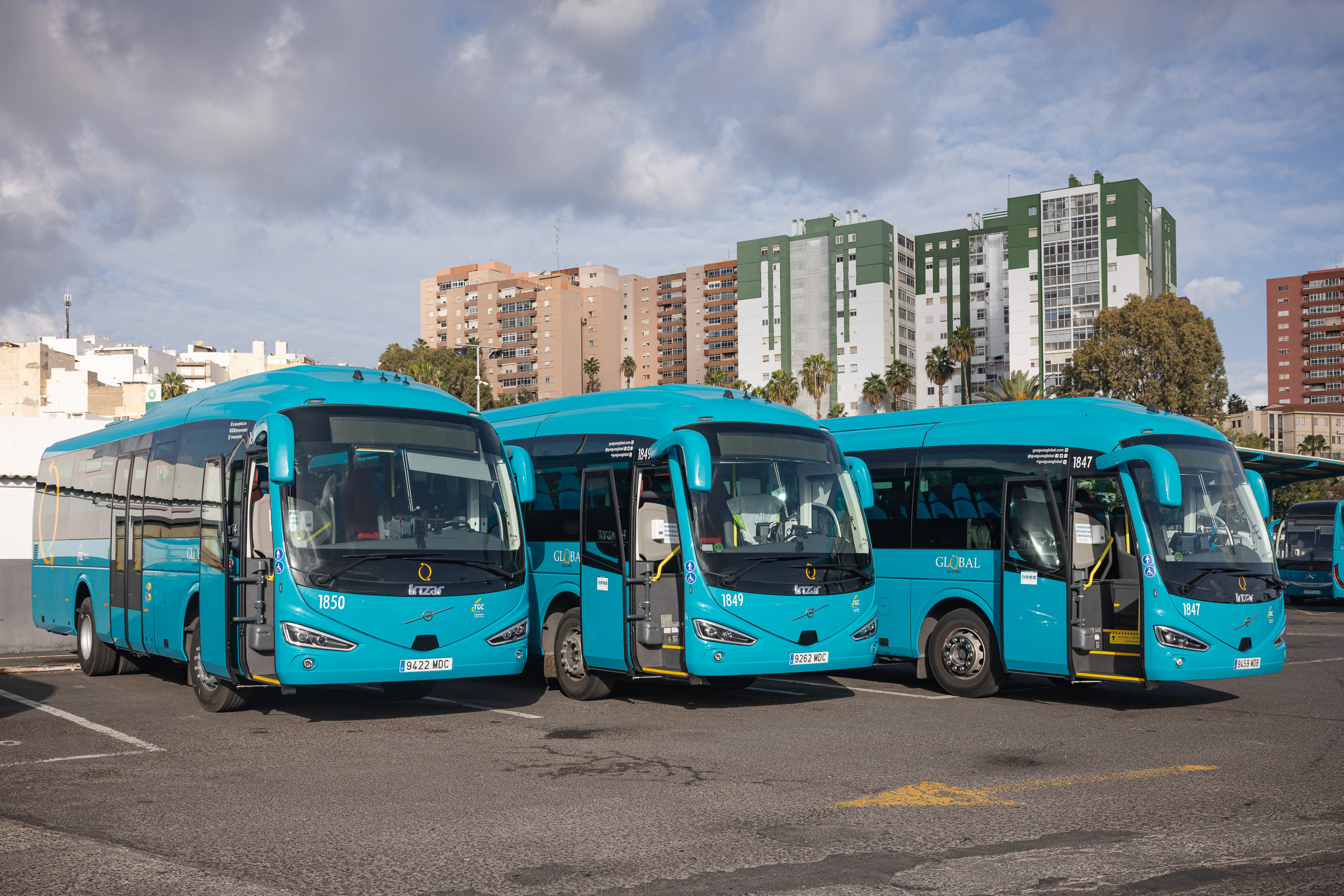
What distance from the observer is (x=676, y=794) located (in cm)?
790

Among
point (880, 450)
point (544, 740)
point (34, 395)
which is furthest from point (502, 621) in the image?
point (34, 395)

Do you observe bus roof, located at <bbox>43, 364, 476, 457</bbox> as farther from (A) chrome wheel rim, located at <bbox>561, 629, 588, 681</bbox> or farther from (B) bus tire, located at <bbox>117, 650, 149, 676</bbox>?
(B) bus tire, located at <bbox>117, 650, 149, 676</bbox>

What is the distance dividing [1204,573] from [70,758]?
1001 centimetres

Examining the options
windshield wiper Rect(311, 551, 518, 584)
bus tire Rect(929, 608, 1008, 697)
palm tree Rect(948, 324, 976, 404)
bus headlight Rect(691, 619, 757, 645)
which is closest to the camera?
windshield wiper Rect(311, 551, 518, 584)

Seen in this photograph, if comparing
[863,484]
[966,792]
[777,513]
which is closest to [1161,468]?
[863,484]

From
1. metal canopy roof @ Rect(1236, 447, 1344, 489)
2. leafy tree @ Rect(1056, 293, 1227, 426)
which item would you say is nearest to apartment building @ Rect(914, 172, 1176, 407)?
leafy tree @ Rect(1056, 293, 1227, 426)

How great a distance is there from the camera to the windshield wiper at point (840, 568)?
1170 centimetres

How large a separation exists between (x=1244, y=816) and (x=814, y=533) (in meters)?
5.24

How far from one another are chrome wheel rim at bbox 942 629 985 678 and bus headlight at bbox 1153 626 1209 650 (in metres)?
2.01

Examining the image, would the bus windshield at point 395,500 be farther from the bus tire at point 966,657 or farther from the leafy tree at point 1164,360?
the leafy tree at point 1164,360

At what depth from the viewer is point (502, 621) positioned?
11.2 metres

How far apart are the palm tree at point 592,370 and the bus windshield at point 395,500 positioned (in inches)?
4962

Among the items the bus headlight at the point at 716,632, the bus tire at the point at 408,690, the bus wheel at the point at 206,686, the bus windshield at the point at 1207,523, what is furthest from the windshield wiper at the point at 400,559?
the bus windshield at the point at 1207,523

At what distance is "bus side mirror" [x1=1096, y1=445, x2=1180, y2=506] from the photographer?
11133 millimetres
